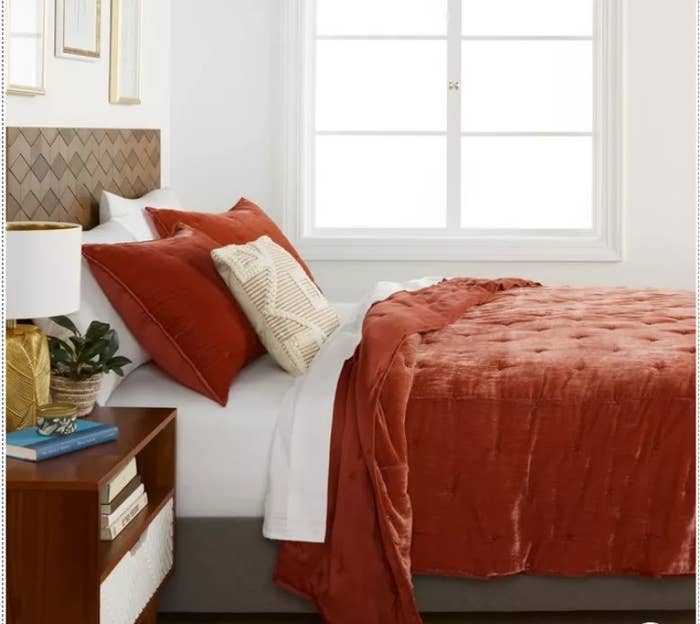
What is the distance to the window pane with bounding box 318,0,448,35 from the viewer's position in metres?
6.09

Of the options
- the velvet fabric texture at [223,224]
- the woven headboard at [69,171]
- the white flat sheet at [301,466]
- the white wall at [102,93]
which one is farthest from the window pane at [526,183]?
the white flat sheet at [301,466]

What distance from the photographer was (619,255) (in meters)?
6.05

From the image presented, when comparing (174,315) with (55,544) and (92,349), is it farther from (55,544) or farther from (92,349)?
(55,544)

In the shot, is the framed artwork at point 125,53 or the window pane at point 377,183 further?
the window pane at point 377,183

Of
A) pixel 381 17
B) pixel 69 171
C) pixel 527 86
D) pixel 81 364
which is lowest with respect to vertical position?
pixel 81 364

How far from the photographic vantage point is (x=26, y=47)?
337 centimetres

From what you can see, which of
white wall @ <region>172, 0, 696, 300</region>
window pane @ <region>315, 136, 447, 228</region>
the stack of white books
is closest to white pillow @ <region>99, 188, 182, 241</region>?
the stack of white books

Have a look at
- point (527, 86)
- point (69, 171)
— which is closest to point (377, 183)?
point (527, 86)

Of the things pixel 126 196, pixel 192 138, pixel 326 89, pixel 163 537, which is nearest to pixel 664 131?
pixel 326 89

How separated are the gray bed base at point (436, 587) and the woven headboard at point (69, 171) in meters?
1.01

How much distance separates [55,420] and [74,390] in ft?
1.06

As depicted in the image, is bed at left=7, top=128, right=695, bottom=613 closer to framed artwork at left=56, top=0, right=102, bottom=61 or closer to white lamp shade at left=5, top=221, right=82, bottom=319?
white lamp shade at left=5, top=221, right=82, bottom=319

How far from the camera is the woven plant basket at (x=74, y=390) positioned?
2799 millimetres

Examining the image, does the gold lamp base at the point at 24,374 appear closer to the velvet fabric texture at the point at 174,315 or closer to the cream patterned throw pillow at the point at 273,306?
the velvet fabric texture at the point at 174,315
